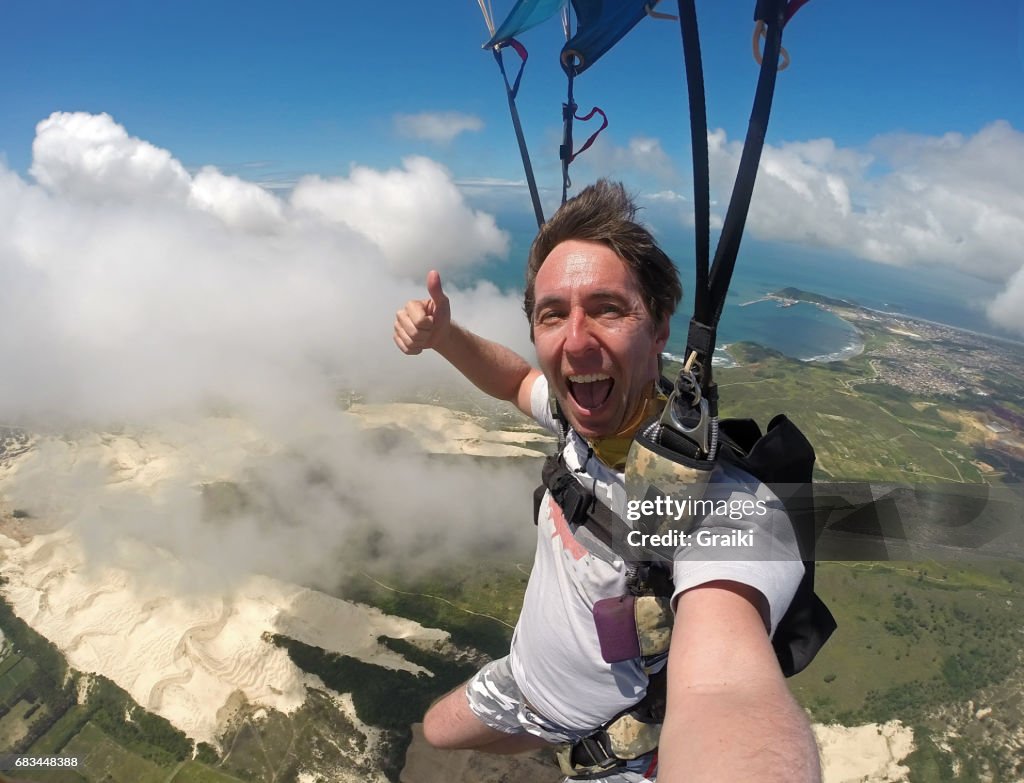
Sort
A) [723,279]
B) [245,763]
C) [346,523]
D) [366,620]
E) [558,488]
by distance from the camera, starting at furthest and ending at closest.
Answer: [346,523], [366,620], [245,763], [558,488], [723,279]

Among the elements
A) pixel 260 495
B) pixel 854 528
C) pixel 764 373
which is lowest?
pixel 260 495

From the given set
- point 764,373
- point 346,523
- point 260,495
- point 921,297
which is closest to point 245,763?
point 346,523

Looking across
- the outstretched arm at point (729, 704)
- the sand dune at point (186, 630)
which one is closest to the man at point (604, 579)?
the outstretched arm at point (729, 704)

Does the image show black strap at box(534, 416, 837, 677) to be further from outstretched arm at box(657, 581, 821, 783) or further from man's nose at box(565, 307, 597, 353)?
man's nose at box(565, 307, 597, 353)

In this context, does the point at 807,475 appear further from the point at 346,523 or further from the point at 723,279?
the point at 346,523

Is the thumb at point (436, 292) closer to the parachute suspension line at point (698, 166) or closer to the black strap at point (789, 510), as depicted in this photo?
the parachute suspension line at point (698, 166)

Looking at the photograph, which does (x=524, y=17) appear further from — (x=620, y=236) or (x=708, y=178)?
(x=708, y=178)

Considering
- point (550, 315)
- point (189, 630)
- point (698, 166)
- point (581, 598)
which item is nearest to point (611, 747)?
point (581, 598)
